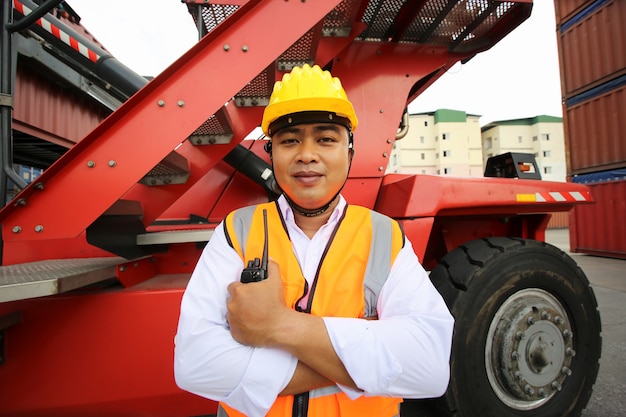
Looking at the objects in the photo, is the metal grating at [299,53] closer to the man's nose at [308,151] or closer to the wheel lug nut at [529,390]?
the man's nose at [308,151]

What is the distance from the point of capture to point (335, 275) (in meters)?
1.09

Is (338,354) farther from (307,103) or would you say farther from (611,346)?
(611,346)

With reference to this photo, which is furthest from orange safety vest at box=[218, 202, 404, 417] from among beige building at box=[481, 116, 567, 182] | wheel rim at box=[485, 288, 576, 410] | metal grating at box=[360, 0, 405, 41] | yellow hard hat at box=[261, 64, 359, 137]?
beige building at box=[481, 116, 567, 182]

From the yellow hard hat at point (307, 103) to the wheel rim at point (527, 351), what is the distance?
5.53 ft

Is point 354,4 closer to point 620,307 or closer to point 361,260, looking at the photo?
point 361,260

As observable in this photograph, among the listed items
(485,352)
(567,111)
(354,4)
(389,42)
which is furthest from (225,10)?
(567,111)

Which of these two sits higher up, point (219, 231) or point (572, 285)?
point (219, 231)

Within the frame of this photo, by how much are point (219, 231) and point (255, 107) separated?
1.29 meters

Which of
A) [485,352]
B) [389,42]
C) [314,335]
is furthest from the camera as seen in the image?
[389,42]

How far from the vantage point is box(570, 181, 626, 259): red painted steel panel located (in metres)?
7.98

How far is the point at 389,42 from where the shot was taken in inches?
95.9

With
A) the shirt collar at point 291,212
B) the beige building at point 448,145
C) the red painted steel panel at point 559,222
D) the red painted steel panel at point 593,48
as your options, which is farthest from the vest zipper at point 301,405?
the beige building at point 448,145

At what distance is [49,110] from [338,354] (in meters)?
5.32

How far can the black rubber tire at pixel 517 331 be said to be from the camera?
192cm
